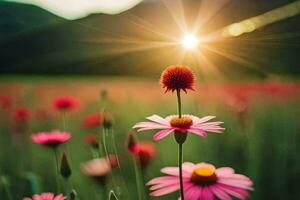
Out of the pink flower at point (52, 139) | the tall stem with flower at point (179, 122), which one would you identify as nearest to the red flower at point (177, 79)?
the tall stem with flower at point (179, 122)

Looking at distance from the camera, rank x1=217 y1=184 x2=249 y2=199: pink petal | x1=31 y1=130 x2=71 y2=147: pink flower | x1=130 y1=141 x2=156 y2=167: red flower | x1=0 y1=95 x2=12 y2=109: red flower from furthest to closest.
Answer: x1=0 y1=95 x2=12 y2=109: red flower < x1=31 y1=130 x2=71 y2=147: pink flower < x1=130 y1=141 x2=156 y2=167: red flower < x1=217 y1=184 x2=249 y2=199: pink petal

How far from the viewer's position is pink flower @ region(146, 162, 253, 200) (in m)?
0.39

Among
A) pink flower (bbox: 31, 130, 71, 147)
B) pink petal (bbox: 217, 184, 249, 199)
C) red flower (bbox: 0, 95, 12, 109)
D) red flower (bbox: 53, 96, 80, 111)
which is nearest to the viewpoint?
pink petal (bbox: 217, 184, 249, 199)

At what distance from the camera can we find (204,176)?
0.42 metres

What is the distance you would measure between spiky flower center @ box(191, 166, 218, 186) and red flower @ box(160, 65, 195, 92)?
0.24 ft

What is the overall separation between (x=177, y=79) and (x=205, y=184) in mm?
95

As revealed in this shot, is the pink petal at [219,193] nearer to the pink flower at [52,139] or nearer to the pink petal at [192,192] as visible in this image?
the pink petal at [192,192]

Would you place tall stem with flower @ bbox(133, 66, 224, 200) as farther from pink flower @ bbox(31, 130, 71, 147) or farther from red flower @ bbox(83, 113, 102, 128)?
red flower @ bbox(83, 113, 102, 128)

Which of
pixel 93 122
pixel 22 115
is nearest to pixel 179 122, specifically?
pixel 93 122

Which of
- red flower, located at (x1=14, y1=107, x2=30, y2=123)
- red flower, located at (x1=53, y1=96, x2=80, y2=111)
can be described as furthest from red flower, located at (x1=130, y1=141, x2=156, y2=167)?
red flower, located at (x1=14, y1=107, x2=30, y2=123)

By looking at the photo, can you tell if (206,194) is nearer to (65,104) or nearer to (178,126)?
(178,126)

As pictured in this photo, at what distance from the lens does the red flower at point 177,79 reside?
45 centimetres

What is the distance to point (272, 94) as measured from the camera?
1.22m

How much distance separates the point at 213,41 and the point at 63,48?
359cm
